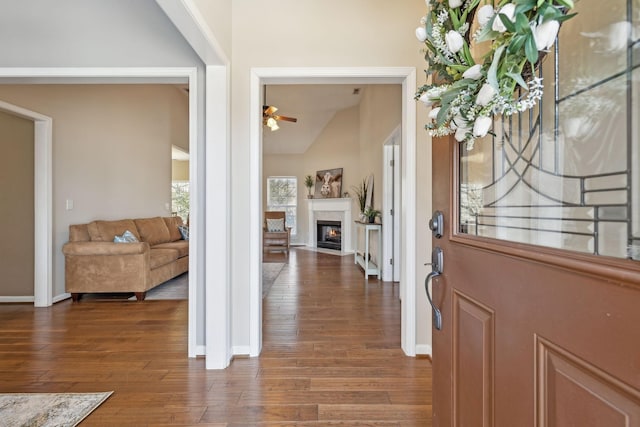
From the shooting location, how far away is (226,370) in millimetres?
2047

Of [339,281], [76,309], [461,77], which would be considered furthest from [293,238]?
[461,77]

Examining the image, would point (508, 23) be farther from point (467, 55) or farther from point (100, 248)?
point (100, 248)

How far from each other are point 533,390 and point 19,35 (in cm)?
355

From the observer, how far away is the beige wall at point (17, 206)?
3521 mm

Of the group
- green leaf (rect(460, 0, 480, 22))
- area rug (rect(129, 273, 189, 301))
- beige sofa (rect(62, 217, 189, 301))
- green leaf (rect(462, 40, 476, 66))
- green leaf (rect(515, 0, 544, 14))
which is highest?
green leaf (rect(460, 0, 480, 22))

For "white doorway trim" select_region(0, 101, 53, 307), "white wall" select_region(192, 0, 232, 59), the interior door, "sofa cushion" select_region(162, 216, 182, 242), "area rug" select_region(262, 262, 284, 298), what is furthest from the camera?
"sofa cushion" select_region(162, 216, 182, 242)

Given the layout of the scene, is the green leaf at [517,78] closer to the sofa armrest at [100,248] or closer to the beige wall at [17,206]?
the sofa armrest at [100,248]

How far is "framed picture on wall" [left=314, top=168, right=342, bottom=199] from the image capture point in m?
7.73

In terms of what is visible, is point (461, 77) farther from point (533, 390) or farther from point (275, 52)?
point (275, 52)

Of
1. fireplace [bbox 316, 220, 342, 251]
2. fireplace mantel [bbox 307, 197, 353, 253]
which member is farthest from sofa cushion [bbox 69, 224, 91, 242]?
fireplace [bbox 316, 220, 342, 251]

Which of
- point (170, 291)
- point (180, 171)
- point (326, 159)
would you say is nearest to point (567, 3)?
point (170, 291)

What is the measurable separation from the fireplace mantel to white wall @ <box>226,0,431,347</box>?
5.07 meters

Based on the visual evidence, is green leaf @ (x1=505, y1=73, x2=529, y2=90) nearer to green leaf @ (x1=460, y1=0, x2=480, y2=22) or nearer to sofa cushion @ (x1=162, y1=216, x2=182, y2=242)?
green leaf @ (x1=460, y1=0, x2=480, y2=22)

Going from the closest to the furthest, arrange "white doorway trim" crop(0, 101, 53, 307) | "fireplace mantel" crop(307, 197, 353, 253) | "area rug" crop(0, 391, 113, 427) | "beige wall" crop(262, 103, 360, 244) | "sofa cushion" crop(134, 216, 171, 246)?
"area rug" crop(0, 391, 113, 427), "white doorway trim" crop(0, 101, 53, 307), "sofa cushion" crop(134, 216, 171, 246), "fireplace mantel" crop(307, 197, 353, 253), "beige wall" crop(262, 103, 360, 244)
